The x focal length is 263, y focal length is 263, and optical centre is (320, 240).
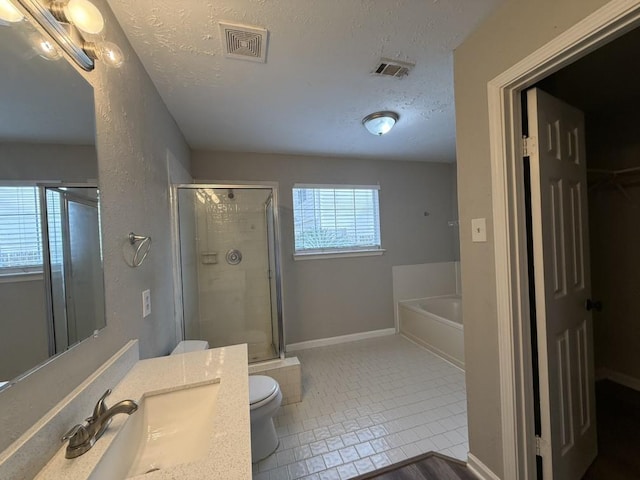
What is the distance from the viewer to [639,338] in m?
2.11

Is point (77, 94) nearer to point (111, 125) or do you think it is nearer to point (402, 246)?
point (111, 125)

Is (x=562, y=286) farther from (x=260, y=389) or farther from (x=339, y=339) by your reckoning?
(x=339, y=339)

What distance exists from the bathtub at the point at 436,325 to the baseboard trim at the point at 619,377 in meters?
1.10

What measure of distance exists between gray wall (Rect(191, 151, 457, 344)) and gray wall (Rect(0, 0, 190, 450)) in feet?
4.46

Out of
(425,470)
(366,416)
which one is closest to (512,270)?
(425,470)

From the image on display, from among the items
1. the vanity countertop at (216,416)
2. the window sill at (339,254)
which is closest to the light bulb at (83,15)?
the vanity countertop at (216,416)

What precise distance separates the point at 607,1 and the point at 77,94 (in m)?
1.74

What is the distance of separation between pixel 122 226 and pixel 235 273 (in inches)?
64.4

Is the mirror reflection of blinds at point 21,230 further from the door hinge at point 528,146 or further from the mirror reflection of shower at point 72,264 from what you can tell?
the door hinge at point 528,146

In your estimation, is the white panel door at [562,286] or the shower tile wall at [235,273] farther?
the shower tile wall at [235,273]

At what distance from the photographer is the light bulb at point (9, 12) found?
0.61 meters

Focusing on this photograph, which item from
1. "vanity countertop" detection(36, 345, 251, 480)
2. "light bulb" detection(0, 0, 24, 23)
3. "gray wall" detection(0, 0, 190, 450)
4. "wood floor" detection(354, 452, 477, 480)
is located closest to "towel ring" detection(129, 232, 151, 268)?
"gray wall" detection(0, 0, 190, 450)

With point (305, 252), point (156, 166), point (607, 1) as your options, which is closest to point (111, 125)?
point (156, 166)

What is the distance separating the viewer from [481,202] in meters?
1.30
